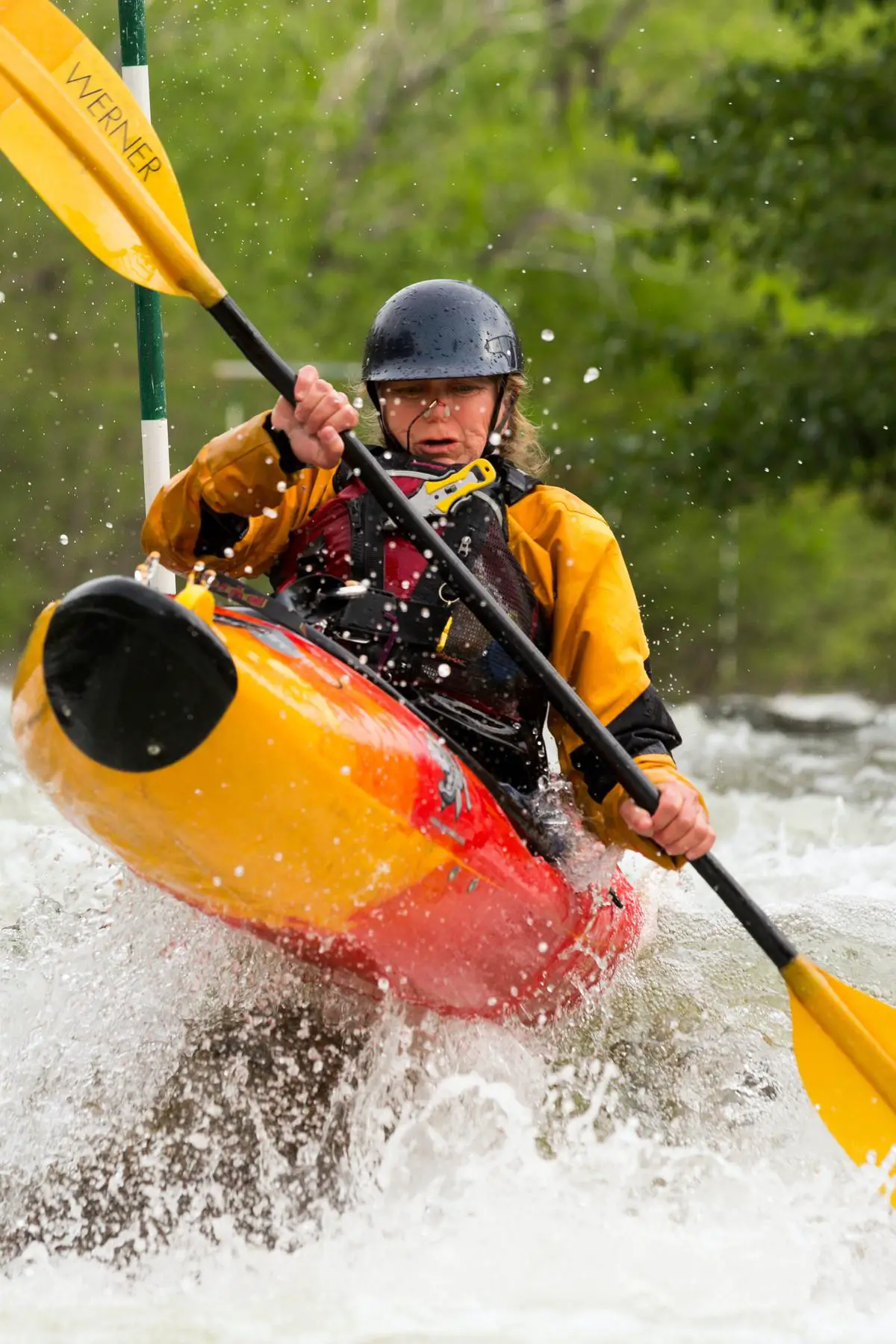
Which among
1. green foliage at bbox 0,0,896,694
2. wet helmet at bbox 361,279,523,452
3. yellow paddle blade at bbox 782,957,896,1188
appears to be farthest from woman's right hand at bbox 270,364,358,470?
green foliage at bbox 0,0,896,694

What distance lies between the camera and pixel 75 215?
108 inches

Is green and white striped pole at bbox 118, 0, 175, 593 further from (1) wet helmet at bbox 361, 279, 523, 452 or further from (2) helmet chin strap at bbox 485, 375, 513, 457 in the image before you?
(2) helmet chin strap at bbox 485, 375, 513, 457

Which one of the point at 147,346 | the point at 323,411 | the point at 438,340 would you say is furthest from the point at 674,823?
the point at 147,346

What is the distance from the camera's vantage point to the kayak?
6.78 ft

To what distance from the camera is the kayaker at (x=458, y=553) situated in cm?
283

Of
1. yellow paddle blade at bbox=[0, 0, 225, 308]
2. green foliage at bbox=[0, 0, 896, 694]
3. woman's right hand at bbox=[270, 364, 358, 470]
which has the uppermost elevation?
yellow paddle blade at bbox=[0, 0, 225, 308]

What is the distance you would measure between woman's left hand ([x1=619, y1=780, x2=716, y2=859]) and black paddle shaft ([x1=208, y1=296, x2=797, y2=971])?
0.02 meters

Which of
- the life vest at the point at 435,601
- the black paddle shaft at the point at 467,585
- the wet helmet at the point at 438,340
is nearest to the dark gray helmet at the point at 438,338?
the wet helmet at the point at 438,340

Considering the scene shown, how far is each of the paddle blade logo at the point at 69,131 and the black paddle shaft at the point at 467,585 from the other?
0.21 m

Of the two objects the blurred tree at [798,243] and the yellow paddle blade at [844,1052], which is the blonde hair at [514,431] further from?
the blurred tree at [798,243]

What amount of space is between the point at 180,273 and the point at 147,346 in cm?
81

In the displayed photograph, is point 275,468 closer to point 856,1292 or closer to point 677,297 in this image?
point 856,1292

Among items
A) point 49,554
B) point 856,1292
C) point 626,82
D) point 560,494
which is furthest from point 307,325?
point 856,1292

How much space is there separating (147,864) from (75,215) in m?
1.14
